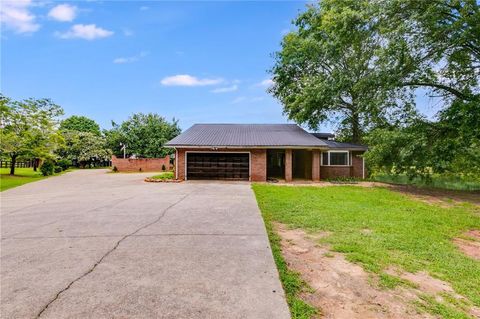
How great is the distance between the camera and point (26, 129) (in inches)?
842

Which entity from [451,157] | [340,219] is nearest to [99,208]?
[340,219]

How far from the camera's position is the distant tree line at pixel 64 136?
20.8m

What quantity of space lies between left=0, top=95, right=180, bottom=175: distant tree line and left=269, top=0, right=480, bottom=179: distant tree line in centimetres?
2130

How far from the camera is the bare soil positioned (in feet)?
8.49

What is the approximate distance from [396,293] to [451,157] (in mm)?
11261

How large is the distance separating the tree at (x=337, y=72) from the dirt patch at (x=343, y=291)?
11864 mm

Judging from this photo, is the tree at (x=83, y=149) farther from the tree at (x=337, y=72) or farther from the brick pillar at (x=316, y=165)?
the brick pillar at (x=316, y=165)

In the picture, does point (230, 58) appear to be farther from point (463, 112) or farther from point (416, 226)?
point (416, 226)

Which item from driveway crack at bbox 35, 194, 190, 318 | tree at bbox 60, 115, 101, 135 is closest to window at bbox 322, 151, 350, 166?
driveway crack at bbox 35, 194, 190, 318

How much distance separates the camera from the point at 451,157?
11383mm

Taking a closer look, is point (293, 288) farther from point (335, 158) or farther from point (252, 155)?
point (335, 158)

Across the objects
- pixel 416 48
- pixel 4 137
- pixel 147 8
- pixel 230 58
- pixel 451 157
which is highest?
pixel 230 58

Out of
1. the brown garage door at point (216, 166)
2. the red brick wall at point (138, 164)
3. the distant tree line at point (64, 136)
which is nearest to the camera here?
the brown garage door at point (216, 166)

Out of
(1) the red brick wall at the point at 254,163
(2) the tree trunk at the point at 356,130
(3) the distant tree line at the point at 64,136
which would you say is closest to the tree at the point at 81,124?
(3) the distant tree line at the point at 64,136
